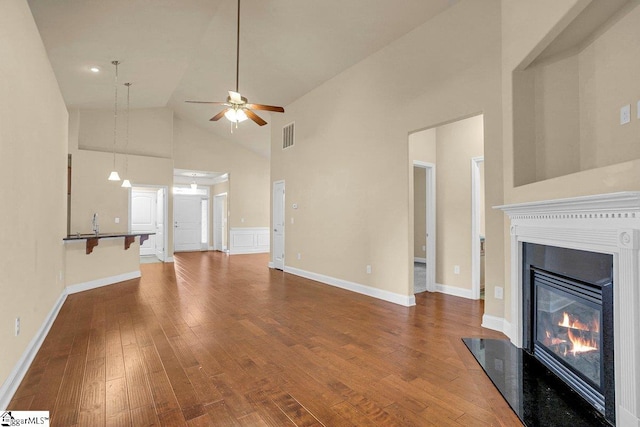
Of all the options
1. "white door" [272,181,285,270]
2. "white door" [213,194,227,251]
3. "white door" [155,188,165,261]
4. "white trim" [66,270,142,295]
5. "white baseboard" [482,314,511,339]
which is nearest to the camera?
"white baseboard" [482,314,511,339]

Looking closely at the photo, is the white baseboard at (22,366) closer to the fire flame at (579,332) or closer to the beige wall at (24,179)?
the beige wall at (24,179)

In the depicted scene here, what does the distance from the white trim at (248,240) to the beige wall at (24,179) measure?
6271 mm

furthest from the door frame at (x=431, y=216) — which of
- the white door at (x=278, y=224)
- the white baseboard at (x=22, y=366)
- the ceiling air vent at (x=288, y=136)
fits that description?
the white baseboard at (x=22, y=366)

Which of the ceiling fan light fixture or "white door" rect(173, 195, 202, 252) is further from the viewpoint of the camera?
"white door" rect(173, 195, 202, 252)

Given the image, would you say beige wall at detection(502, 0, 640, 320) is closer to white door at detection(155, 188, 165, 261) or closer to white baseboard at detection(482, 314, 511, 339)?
white baseboard at detection(482, 314, 511, 339)

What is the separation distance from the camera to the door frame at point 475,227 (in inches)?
177

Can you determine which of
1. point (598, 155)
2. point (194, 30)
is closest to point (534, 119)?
point (598, 155)

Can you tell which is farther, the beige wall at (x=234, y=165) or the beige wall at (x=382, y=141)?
the beige wall at (x=234, y=165)

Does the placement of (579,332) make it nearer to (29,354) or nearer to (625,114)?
(625,114)

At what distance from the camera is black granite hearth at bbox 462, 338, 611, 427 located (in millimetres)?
1800

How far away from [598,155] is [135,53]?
5.61m

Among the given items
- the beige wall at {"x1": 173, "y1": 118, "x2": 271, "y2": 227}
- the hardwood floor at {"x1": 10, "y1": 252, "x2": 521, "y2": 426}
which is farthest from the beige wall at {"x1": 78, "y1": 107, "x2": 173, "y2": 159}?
the hardwood floor at {"x1": 10, "y1": 252, "x2": 521, "y2": 426}

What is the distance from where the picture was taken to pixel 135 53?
15.5 ft

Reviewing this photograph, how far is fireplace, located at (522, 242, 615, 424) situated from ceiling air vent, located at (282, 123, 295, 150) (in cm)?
499
